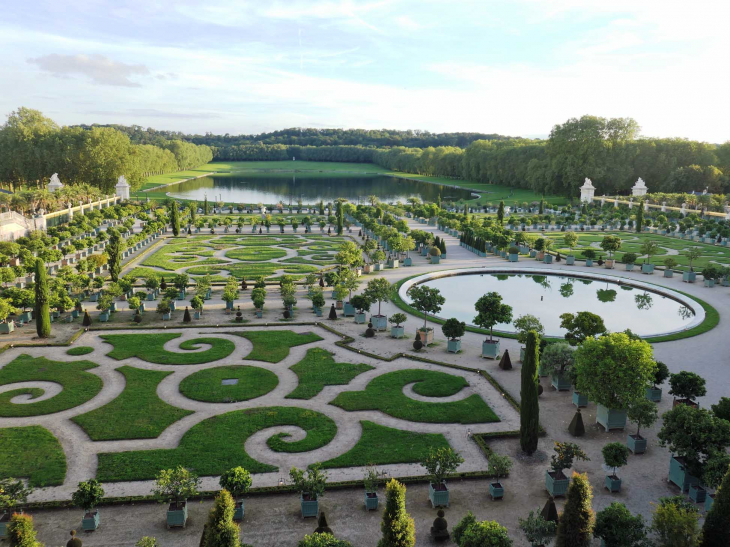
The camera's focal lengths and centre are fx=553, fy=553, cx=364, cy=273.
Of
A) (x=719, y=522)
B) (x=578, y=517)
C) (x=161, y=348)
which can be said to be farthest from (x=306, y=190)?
(x=719, y=522)

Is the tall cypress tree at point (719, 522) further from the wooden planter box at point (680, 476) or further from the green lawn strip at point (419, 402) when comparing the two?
the green lawn strip at point (419, 402)

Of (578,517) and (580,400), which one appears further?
(580,400)

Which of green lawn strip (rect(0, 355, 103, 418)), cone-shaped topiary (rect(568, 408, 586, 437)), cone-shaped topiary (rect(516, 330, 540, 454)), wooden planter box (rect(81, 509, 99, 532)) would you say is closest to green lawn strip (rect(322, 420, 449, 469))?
cone-shaped topiary (rect(516, 330, 540, 454))

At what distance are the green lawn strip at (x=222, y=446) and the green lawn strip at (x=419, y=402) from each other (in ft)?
6.72

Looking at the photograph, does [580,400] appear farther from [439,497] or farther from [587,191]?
[587,191]

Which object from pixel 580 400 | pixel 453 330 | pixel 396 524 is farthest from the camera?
pixel 453 330

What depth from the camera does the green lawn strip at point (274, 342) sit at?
93.2 ft

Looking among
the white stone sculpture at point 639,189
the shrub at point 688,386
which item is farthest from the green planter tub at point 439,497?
the white stone sculpture at point 639,189

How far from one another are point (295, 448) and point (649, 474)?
38.9 feet

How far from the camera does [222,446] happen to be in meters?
19.7

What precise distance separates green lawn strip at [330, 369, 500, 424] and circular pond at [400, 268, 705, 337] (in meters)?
9.17

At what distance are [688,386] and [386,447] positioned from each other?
12.1m

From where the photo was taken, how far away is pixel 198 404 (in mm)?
23172

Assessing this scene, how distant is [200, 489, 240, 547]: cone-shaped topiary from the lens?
500 inches
